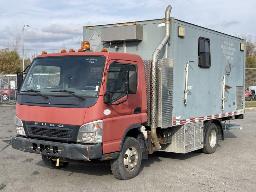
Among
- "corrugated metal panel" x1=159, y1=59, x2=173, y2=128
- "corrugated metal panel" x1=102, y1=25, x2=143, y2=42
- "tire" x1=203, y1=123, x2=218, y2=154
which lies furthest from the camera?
"tire" x1=203, y1=123, x2=218, y2=154

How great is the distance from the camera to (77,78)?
7.91 m

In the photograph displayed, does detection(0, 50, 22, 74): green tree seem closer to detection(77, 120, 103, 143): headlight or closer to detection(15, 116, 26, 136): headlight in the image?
detection(15, 116, 26, 136): headlight

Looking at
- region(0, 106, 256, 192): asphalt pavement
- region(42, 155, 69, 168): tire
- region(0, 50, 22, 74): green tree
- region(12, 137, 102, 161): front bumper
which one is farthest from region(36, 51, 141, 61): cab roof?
region(0, 50, 22, 74): green tree

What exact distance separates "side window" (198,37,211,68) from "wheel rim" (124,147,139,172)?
333cm

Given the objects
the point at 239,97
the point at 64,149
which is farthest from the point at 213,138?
the point at 64,149

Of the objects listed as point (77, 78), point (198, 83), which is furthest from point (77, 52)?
point (198, 83)

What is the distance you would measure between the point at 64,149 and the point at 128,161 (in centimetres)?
143

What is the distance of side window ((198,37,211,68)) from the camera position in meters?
10.8

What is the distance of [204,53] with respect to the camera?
→ 10984mm

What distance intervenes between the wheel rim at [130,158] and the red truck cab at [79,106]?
63 millimetres

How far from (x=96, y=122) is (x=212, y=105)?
16.1 feet

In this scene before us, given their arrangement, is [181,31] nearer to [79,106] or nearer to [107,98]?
[107,98]

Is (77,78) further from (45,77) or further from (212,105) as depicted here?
(212,105)

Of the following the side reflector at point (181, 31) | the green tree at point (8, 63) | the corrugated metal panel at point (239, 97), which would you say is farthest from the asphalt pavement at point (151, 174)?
the green tree at point (8, 63)
